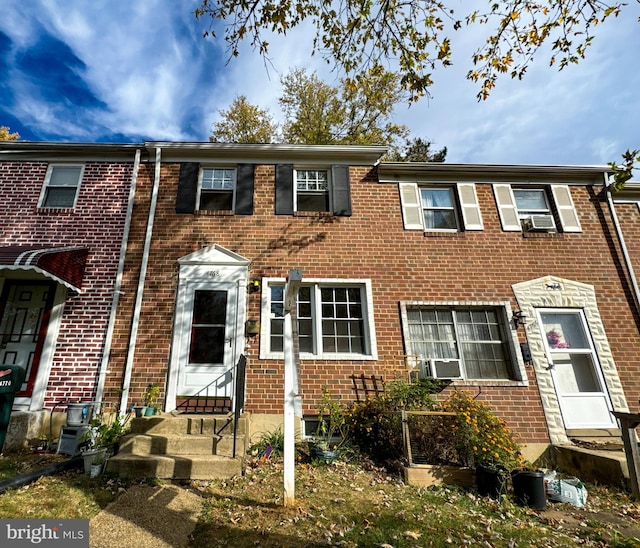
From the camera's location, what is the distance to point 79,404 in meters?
5.95

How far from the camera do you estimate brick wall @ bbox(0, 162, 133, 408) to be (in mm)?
6664

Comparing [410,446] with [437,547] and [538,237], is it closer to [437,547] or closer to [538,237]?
[437,547]

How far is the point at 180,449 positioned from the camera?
511 cm

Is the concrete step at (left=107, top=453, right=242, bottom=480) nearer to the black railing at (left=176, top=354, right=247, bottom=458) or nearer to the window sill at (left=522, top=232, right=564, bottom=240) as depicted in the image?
the black railing at (left=176, top=354, right=247, bottom=458)

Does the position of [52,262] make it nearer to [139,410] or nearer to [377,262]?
[139,410]

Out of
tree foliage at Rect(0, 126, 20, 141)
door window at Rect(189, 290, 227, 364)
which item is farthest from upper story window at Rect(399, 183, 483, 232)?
tree foliage at Rect(0, 126, 20, 141)

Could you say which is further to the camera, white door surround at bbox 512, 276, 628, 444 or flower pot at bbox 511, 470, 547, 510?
white door surround at bbox 512, 276, 628, 444

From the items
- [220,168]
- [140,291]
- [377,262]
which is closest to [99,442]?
[140,291]

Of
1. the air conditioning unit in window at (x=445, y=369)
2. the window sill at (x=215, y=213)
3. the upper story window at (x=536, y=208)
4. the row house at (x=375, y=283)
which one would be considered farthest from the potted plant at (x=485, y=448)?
the window sill at (x=215, y=213)

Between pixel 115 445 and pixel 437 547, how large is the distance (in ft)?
15.5

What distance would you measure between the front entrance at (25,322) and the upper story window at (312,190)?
5.64 metres

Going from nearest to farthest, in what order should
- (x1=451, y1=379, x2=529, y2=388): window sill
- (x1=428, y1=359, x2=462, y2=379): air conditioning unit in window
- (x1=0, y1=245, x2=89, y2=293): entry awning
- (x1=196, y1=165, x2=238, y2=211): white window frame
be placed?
(x1=0, y1=245, x2=89, y2=293): entry awning
(x1=428, y1=359, x2=462, y2=379): air conditioning unit in window
(x1=451, y1=379, x2=529, y2=388): window sill
(x1=196, y1=165, x2=238, y2=211): white window frame

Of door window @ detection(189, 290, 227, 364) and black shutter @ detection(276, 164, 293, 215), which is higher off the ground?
black shutter @ detection(276, 164, 293, 215)

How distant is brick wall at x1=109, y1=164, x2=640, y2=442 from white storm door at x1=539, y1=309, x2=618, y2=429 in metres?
0.55
